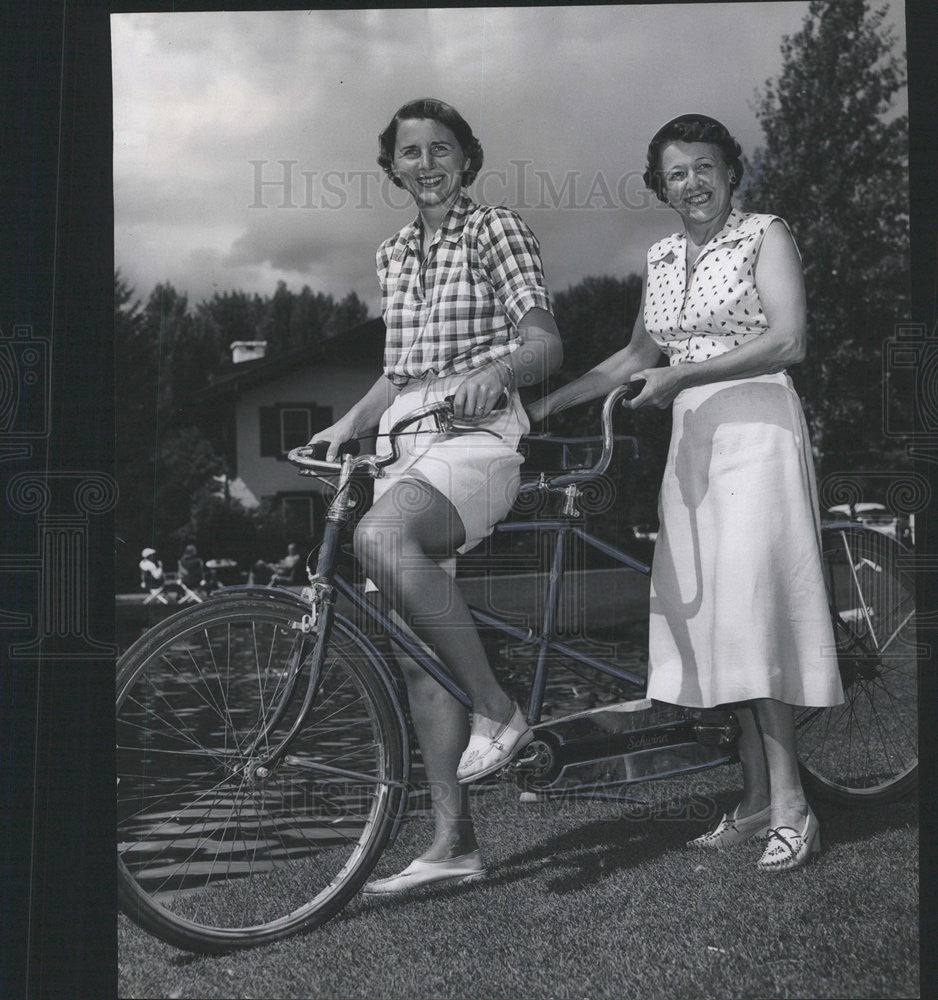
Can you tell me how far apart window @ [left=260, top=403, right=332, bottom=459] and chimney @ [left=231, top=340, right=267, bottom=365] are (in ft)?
0.70

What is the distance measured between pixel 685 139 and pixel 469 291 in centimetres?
95

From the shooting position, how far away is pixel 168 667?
331cm

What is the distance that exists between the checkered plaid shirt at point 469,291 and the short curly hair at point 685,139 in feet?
1.68

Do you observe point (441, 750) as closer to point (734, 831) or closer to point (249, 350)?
point (734, 831)

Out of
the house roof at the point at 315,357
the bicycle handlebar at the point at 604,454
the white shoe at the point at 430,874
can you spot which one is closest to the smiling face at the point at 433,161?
the house roof at the point at 315,357

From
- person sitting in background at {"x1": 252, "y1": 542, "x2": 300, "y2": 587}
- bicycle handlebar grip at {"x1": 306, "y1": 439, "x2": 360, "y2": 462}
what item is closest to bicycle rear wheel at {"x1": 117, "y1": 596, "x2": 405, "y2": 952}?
person sitting in background at {"x1": 252, "y1": 542, "x2": 300, "y2": 587}

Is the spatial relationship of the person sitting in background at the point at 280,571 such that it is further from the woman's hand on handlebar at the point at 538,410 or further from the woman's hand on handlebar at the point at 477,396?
the woman's hand on handlebar at the point at 538,410

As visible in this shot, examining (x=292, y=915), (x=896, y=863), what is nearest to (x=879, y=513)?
(x=896, y=863)

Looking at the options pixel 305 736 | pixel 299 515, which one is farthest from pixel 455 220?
pixel 305 736

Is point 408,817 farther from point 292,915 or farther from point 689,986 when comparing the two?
point 689,986

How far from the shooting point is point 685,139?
3807 mm

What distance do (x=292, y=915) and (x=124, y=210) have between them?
247cm

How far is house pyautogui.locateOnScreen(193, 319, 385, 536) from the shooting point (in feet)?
12.7

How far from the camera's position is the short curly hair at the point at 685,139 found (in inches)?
150
